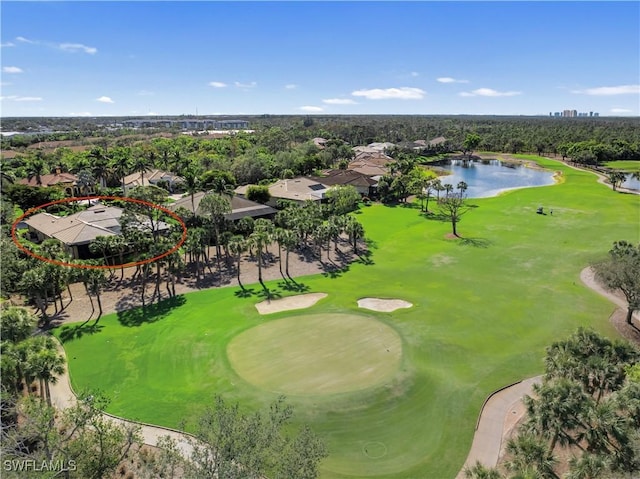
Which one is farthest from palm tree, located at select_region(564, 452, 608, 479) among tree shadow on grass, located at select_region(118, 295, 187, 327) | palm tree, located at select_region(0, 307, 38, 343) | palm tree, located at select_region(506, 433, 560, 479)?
tree shadow on grass, located at select_region(118, 295, 187, 327)

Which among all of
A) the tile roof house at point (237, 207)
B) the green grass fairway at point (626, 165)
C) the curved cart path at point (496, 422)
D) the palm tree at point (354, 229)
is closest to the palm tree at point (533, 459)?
the curved cart path at point (496, 422)

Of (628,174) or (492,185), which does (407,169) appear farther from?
(628,174)

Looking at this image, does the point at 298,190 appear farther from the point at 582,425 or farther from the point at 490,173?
the point at 490,173

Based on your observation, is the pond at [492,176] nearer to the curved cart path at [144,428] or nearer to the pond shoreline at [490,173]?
the pond shoreline at [490,173]

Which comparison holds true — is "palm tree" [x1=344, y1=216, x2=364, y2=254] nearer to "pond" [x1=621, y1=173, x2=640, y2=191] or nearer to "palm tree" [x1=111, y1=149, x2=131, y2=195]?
"palm tree" [x1=111, y1=149, x2=131, y2=195]

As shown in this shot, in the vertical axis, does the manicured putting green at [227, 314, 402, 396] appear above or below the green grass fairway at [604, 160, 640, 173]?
below

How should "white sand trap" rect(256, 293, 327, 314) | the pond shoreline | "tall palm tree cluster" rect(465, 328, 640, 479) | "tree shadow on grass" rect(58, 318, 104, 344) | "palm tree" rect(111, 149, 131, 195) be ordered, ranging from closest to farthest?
"tall palm tree cluster" rect(465, 328, 640, 479) < "tree shadow on grass" rect(58, 318, 104, 344) < "white sand trap" rect(256, 293, 327, 314) < "palm tree" rect(111, 149, 131, 195) < the pond shoreline
